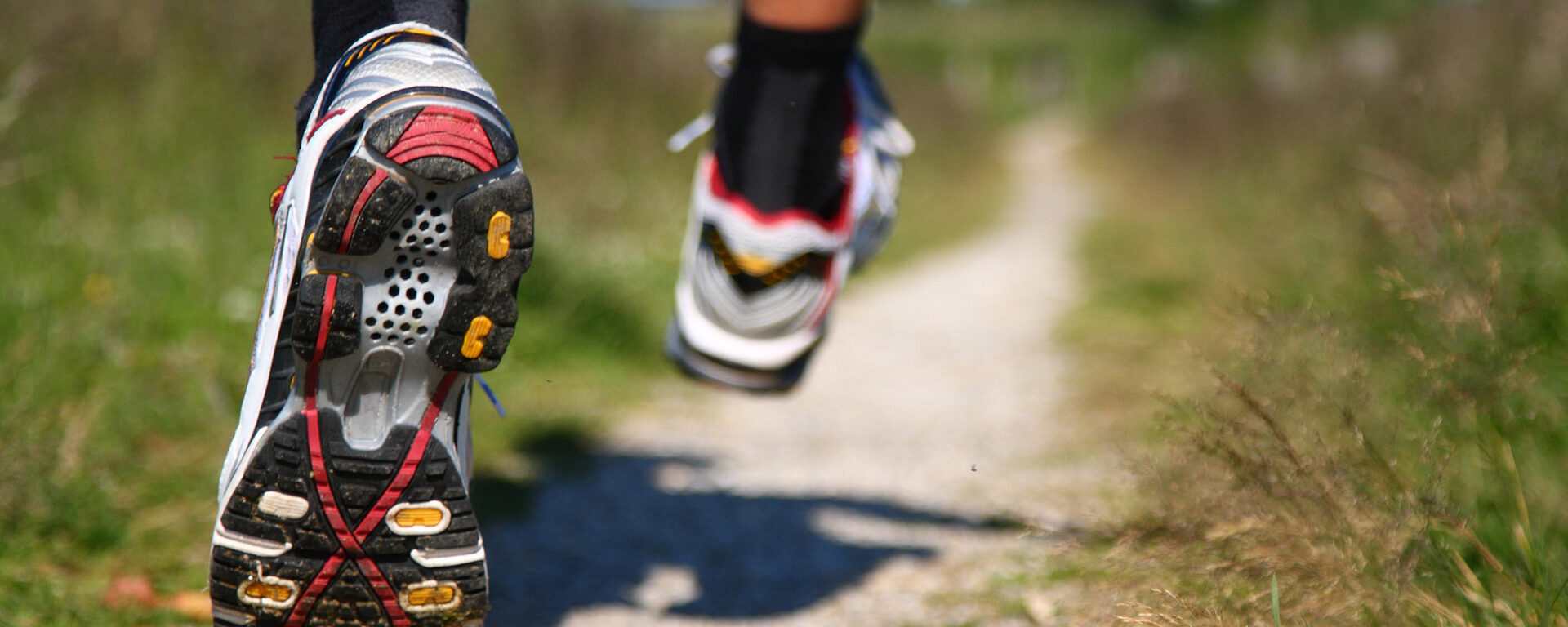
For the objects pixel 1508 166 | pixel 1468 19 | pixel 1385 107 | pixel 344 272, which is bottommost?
pixel 1385 107

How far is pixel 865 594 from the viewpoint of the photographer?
159 cm

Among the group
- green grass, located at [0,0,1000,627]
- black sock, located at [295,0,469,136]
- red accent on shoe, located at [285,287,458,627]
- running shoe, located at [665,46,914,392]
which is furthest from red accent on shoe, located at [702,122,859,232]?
green grass, located at [0,0,1000,627]

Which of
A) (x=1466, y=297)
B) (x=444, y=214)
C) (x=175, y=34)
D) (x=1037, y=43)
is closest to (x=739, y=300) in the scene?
(x=444, y=214)

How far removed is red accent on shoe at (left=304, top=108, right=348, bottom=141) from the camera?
0.98m

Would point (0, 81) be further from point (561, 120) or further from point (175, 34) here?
point (561, 120)

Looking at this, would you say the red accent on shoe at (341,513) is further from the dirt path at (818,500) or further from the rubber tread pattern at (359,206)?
the dirt path at (818,500)

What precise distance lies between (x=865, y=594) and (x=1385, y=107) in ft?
9.82

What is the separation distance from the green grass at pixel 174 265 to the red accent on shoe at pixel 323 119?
29.0 inches

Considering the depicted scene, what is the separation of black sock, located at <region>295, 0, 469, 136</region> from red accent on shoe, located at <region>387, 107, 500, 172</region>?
202 millimetres

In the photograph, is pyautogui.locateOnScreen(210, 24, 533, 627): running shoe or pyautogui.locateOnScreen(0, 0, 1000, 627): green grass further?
pyautogui.locateOnScreen(0, 0, 1000, 627): green grass

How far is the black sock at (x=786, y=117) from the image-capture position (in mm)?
1477

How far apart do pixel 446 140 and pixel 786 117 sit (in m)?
0.64

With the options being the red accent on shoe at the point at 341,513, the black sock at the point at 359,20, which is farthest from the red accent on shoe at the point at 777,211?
the red accent on shoe at the point at 341,513

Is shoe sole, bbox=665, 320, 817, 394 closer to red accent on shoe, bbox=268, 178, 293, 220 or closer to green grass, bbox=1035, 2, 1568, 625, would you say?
green grass, bbox=1035, 2, 1568, 625
